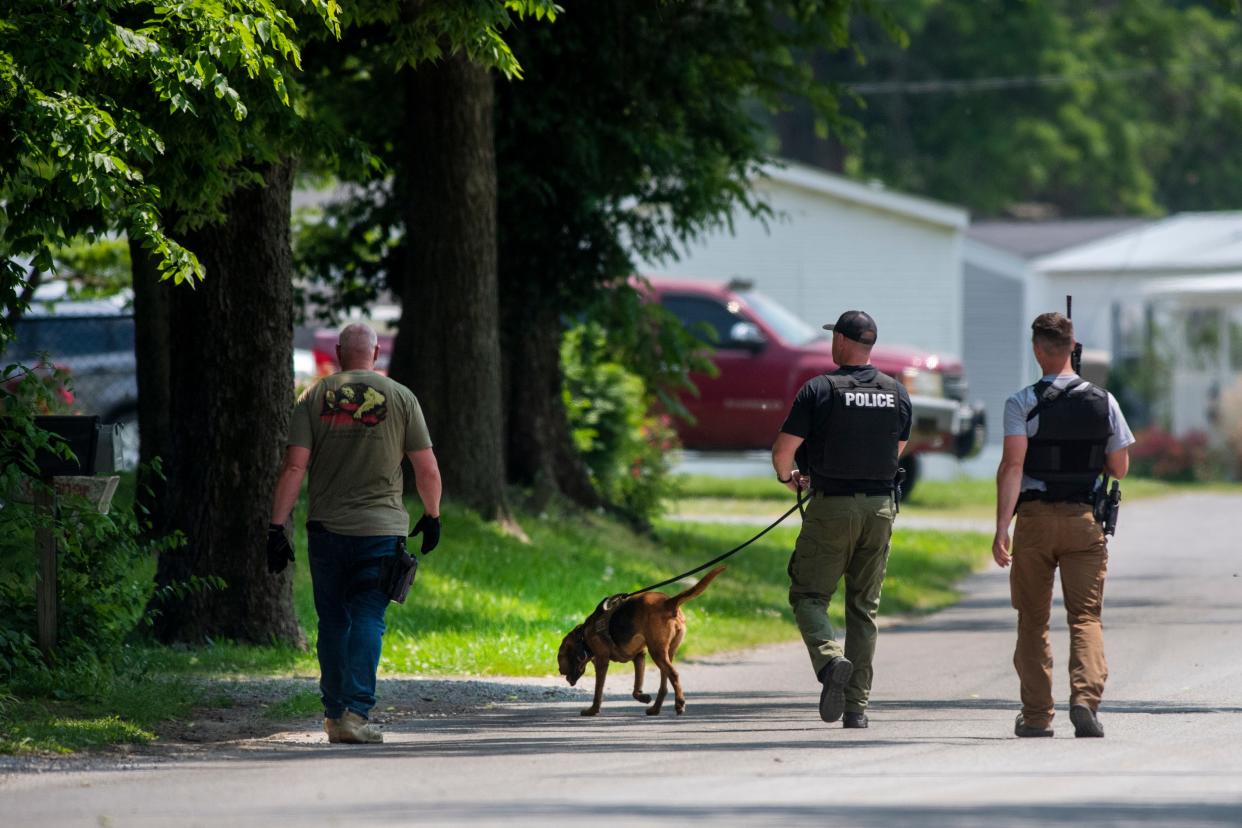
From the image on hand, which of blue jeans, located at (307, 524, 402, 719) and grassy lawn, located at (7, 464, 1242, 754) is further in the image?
grassy lawn, located at (7, 464, 1242, 754)

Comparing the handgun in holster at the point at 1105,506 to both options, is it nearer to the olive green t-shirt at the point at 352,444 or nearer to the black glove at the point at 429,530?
the black glove at the point at 429,530

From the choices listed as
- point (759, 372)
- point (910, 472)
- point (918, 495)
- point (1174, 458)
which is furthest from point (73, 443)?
point (1174, 458)

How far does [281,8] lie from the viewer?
10.6 metres

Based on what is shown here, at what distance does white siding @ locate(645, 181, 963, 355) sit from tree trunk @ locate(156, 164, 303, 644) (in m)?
21.4

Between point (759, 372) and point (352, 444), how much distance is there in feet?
53.7

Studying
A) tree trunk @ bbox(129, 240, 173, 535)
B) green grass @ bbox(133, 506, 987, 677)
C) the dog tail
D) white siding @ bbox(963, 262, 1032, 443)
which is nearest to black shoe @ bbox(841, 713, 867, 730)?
the dog tail

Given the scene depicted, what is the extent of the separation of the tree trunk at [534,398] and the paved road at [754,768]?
6091 millimetres

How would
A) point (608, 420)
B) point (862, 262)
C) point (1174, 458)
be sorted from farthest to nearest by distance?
1. point (862, 262)
2. point (1174, 458)
3. point (608, 420)

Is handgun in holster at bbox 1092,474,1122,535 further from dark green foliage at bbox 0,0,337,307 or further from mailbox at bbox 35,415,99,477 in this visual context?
mailbox at bbox 35,415,99,477

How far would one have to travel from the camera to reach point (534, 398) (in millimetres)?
18703

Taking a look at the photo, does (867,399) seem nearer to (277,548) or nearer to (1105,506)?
(1105,506)

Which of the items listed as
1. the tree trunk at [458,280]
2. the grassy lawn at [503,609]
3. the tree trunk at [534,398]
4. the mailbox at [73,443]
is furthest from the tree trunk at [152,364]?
the mailbox at [73,443]

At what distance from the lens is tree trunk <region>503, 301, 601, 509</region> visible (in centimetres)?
1833

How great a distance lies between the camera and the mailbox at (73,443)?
33.9 ft
